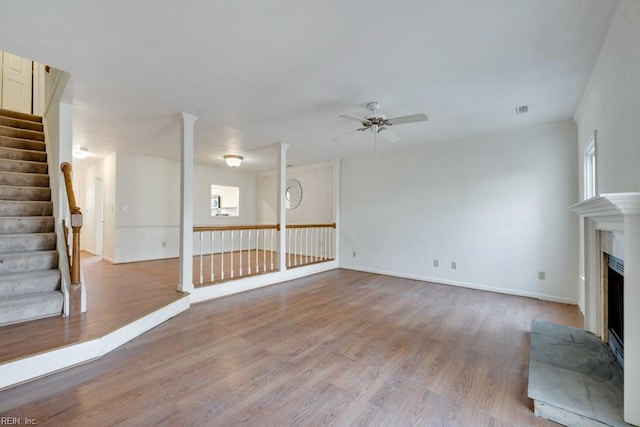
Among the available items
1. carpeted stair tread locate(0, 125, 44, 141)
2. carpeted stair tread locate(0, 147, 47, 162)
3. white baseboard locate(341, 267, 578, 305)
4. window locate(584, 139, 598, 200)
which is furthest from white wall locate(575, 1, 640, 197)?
carpeted stair tread locate(0, 125, 44, 141)

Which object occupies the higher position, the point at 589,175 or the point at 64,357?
the point at 589,175

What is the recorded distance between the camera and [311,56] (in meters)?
2.34

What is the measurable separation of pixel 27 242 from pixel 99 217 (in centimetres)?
437

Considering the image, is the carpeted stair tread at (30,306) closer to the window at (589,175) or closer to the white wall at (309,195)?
the white wall at (309,195)

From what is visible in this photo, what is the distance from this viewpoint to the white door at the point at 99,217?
22.3ft

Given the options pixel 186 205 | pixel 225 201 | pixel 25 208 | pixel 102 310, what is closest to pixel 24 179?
pixel 25 208

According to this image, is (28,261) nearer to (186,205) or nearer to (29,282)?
(29,282)

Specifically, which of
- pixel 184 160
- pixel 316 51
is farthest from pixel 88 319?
pixel 316 51

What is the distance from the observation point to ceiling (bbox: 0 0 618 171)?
6.01ft

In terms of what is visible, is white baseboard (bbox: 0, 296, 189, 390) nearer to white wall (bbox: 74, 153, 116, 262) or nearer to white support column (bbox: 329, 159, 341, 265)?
white wall (bbox: 74, 153, 116, 262)

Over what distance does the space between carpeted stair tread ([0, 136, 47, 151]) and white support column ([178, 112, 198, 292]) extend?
221cm

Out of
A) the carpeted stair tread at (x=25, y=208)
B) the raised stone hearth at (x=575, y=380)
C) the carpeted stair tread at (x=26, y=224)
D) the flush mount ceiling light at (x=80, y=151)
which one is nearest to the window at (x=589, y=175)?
the raised stone hearth at (x=575, y=380)

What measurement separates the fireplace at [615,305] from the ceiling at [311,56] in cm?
175

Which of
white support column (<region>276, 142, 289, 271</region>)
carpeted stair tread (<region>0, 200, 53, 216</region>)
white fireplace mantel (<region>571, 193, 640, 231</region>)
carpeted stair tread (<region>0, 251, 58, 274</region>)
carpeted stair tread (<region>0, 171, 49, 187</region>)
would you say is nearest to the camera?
white fireplace mantel (<region>571, 193, 640, 231</region>)
